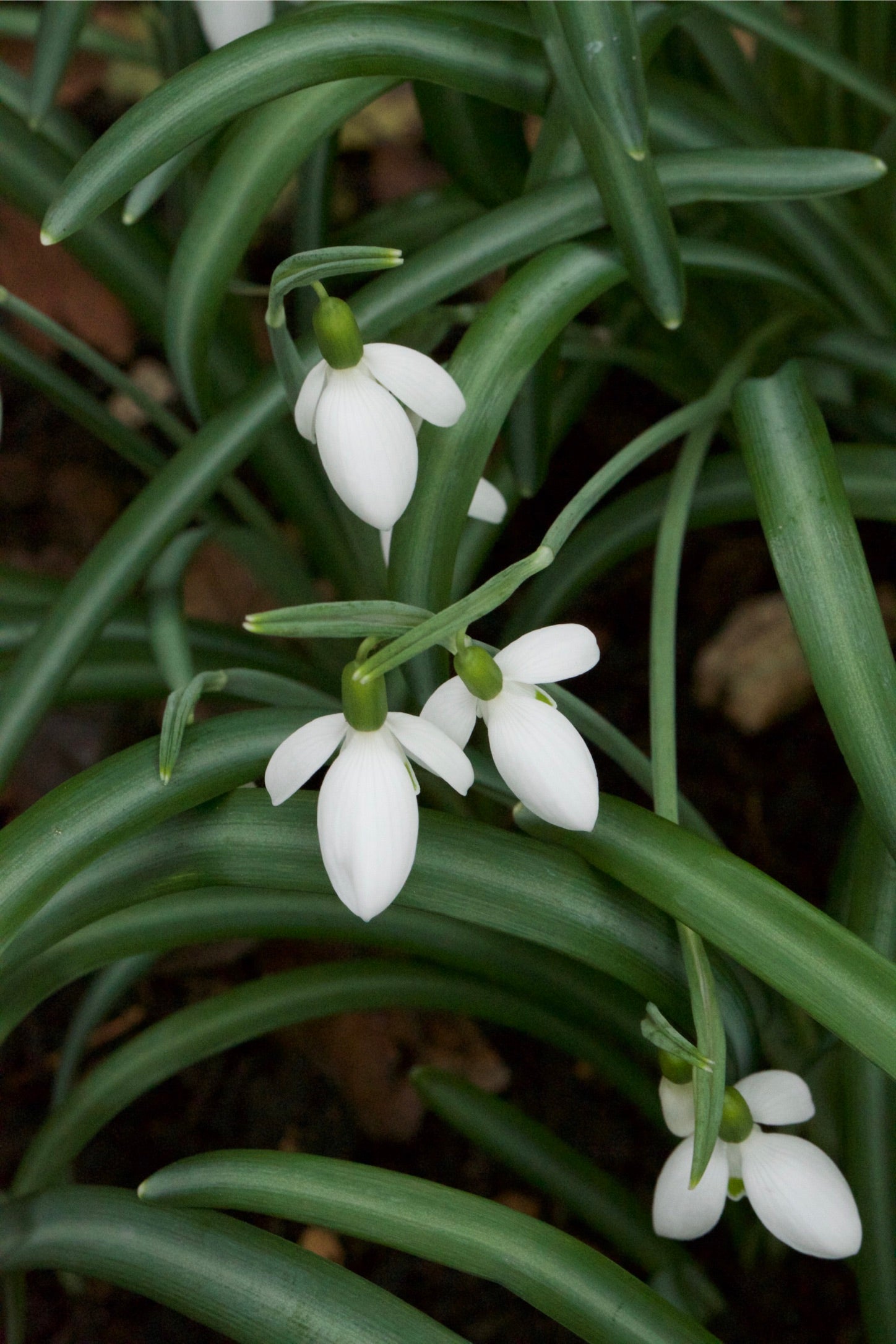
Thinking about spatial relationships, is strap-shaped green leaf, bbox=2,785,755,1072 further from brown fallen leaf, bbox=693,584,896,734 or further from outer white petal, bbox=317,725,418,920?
brown fallen leaf, bbox=693,584,896,734

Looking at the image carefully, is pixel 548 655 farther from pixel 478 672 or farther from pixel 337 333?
pixel 337 333

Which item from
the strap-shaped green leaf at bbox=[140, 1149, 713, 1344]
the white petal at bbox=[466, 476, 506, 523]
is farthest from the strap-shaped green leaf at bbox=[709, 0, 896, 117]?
the strap-shaped green leaf at bbox=[140, 1149, 713, 1344]

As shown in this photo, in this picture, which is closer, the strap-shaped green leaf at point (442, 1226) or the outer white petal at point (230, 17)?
the strap-shaped green leaf at point (442, 1226)

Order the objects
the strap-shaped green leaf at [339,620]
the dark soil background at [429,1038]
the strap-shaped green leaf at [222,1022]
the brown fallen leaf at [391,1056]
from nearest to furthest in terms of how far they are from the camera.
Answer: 1. the strap-shaped green leaf at [339,620]
2. the strap-shaped green leaf at [222,1022]
3. the dark soil background at [429,1038]
4. the brown fallen leaf at [391,1056]

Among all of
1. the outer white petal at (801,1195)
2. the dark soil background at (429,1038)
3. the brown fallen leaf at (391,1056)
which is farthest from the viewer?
the brown fallen leaf at (391,1056)

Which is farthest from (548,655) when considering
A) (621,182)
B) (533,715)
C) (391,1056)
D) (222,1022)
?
(391,1056)

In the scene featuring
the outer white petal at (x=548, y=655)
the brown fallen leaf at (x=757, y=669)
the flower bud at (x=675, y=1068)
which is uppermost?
the brown fallen leaf at (x=757, y=669)

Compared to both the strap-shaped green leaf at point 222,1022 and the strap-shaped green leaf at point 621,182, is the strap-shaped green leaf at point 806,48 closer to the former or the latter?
the strap-shaped green leaf at point 621,182

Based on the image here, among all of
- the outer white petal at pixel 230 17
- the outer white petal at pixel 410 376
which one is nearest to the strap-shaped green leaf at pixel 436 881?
the outer white petal at pixel 410 376
